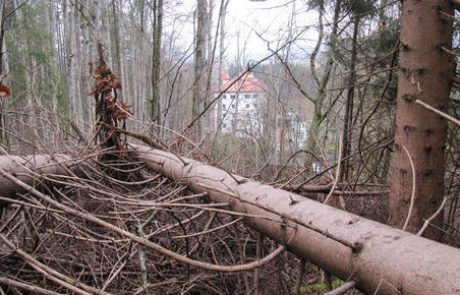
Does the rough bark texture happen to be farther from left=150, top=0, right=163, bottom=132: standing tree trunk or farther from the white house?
left=150, top=0, right=163, bottom=132: standing tree trunk

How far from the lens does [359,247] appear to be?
49.3 inches

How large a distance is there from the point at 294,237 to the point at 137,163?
201 centimetres

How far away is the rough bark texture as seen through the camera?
73.8 inches

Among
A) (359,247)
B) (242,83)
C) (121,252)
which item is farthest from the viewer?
(242,83)

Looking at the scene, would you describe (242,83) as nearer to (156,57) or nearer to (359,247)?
(359,247)

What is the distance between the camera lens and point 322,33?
773 centimetres

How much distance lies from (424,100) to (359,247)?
98 centimetres

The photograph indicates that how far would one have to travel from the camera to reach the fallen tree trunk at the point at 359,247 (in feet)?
3.40

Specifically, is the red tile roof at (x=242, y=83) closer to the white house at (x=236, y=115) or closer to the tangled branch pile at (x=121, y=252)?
the white house at (x=236, y=115)

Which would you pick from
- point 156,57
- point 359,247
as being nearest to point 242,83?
point 359,247

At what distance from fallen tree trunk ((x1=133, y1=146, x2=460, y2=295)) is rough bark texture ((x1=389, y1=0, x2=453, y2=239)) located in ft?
2.03

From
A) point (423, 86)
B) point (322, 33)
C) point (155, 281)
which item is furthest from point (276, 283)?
point (322, 33)

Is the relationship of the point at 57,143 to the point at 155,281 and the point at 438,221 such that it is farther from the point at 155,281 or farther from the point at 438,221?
the point at 438,221

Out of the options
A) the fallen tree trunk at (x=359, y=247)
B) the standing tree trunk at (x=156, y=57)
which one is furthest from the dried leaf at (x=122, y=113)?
the standing tree trunk at (x=156, y=57)
